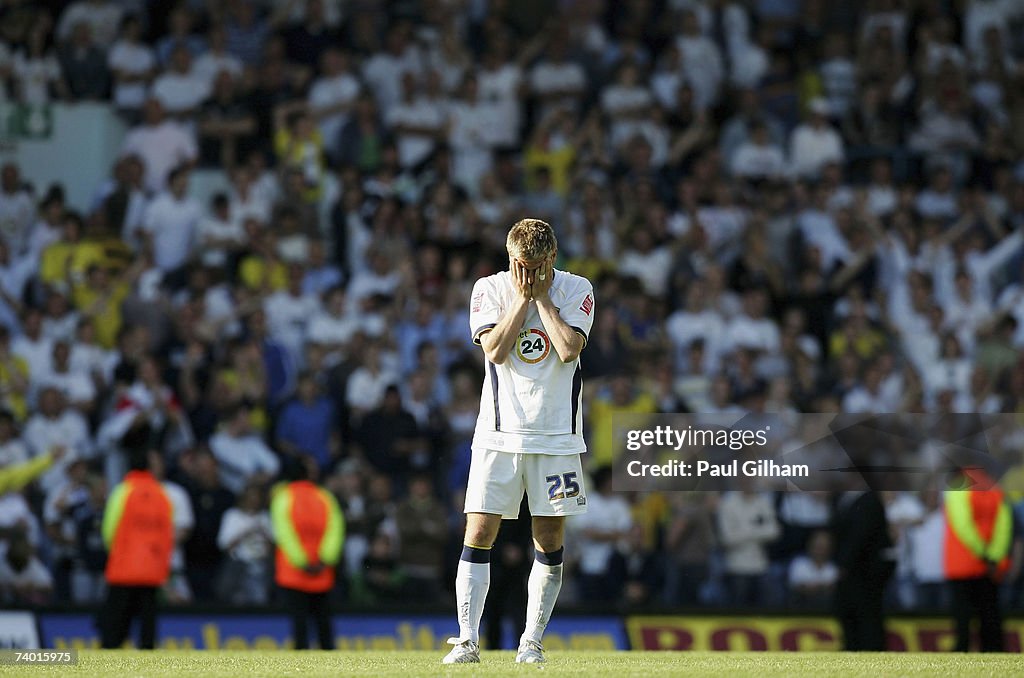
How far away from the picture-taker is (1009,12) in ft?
72.1

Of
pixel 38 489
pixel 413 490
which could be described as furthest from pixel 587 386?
pixel 38 489

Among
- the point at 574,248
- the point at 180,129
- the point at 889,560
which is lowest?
the point at 889,560

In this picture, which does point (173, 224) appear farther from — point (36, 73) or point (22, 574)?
point (22, 574)

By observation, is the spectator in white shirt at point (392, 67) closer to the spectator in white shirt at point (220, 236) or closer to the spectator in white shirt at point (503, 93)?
the spectator in white shirt at point (503, 93)

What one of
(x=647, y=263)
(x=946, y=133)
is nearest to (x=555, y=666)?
(x=647, y=263)

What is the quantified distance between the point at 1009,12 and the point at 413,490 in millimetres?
11249

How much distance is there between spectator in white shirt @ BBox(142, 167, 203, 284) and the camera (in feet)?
60.8

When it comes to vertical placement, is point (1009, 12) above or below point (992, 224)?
above

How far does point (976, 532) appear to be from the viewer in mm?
14695

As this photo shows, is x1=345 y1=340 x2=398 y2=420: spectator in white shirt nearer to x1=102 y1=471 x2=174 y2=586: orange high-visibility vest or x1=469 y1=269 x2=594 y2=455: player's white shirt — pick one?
x1=102 y1=471 x2=174 y2=586: orange high-visibility vest

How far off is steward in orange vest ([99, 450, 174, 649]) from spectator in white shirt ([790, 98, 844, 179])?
943 cm

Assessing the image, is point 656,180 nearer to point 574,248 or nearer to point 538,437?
point 574,248

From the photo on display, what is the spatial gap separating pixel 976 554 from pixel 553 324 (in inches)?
291

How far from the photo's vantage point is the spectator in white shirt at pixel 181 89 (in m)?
19.7
